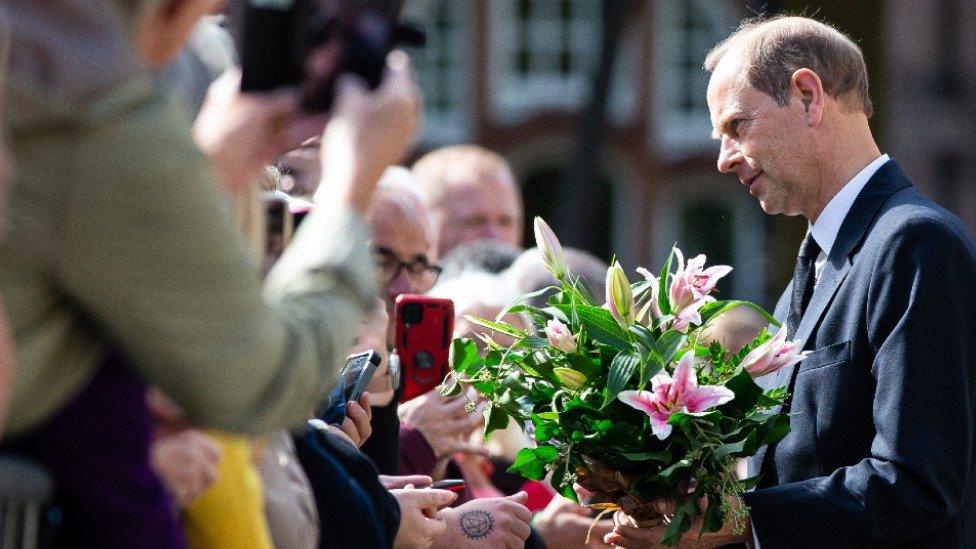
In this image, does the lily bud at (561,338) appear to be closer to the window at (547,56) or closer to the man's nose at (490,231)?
the man's nose at (490,231)

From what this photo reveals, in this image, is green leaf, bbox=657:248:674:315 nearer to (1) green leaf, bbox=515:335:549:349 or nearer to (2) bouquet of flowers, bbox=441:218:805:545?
(2) bouquet of flowers, bbox=441:218:805:545

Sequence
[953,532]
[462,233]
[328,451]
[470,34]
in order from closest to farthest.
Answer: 1. [328,451]
2. [953,532]
3. [462,233]
4. [470,34]

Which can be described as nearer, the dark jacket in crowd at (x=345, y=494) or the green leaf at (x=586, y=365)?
the dark jacket in crowd at (x=345, y=494)

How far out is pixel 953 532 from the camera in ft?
10.7

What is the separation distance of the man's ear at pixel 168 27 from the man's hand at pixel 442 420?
2.30 metres

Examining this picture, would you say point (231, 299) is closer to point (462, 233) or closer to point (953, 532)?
point (953, 532)

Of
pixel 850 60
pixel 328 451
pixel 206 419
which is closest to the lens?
pixel 206 419

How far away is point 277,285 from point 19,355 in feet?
1.18

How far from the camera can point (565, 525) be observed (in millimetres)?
4203

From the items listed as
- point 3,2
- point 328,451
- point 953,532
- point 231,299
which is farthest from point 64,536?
point 953,532

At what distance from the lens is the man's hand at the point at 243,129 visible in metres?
1.96

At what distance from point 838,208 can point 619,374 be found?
2.56 ft

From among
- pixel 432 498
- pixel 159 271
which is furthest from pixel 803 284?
pixel 159 271

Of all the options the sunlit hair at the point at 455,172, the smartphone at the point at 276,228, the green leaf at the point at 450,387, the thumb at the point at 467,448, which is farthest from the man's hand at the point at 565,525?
the sunlit hair at the point at 455,172
